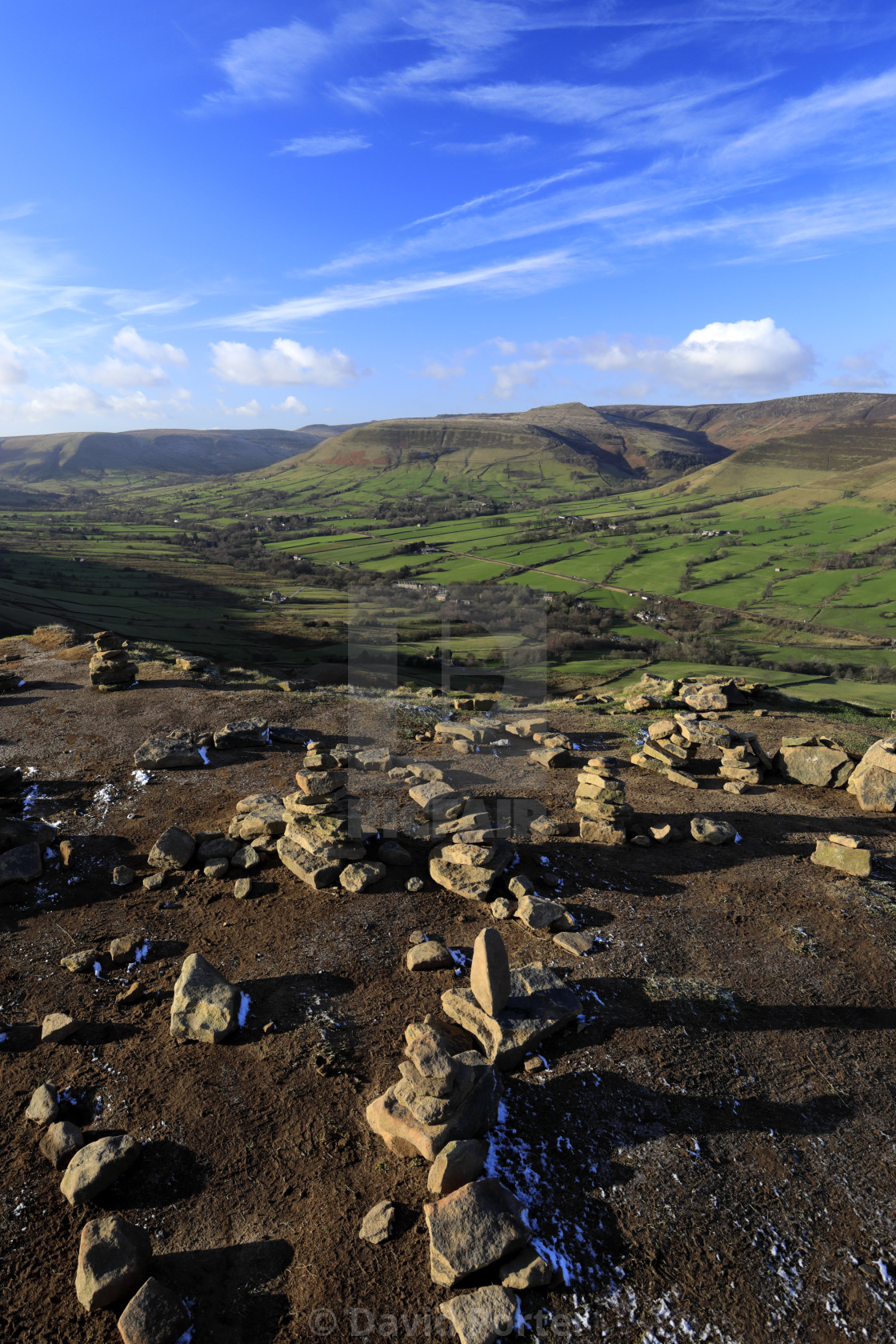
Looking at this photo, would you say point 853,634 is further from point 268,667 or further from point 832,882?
point 832,882

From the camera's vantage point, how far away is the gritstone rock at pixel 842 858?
41.6 feet

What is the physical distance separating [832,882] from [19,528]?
627ft

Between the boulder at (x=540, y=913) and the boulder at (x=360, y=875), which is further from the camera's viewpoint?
the boulder at (x=360, y=875)

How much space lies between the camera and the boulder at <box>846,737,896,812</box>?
51.9 feet

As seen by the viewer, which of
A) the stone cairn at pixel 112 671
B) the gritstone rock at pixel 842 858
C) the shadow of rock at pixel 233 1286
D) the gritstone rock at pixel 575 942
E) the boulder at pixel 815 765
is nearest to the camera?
the shadow of rock at pixel 233 1286

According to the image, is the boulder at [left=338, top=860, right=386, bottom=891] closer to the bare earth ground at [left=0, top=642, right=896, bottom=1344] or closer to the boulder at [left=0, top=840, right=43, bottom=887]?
the bare earth ground at [left=0, top=642, right=896, bottom=1344]

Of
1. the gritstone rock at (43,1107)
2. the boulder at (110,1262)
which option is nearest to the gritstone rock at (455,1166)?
the boulder at (110,1262)

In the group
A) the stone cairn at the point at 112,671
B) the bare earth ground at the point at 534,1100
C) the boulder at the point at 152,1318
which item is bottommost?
the bare earth ground at the point at 534,1100

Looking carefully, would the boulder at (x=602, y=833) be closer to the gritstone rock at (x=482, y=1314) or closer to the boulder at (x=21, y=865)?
the gritstone rock at (x=482, y=1314)

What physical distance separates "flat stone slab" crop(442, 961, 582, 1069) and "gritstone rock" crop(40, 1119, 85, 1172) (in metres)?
4.72

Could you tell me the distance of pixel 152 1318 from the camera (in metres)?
5.49

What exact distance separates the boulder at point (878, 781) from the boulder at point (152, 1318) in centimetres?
1696

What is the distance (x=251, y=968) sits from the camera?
10000mm

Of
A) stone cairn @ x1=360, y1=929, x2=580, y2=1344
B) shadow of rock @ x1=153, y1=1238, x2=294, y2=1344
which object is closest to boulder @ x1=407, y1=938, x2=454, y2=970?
stone cairn @ x1=360, y1=929, x2=580, y2=1344
